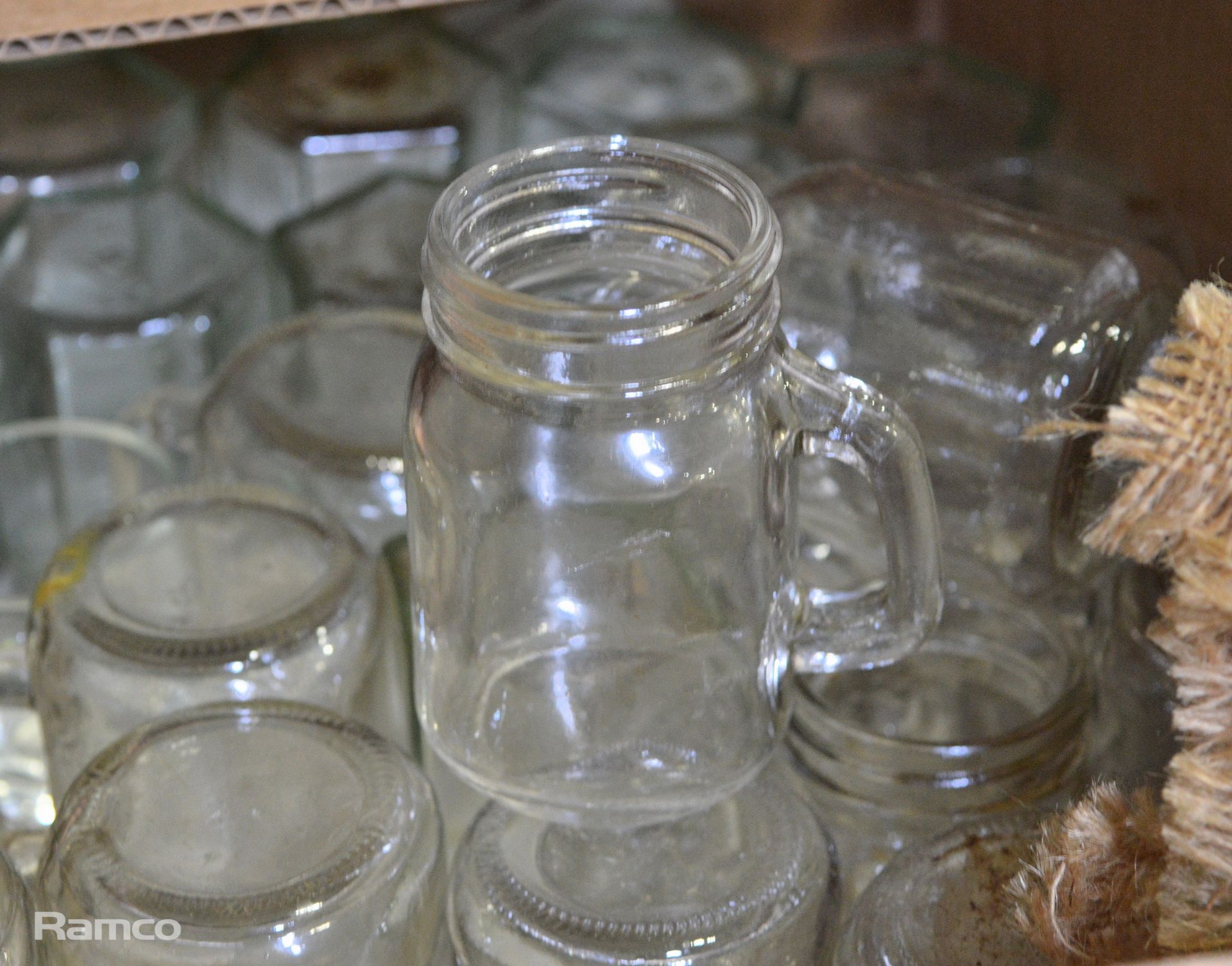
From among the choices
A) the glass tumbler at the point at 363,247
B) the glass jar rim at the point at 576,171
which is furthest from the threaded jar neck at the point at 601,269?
the glass tumbler at the point at 363,247

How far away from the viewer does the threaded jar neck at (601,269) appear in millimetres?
299

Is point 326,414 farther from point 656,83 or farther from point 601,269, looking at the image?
point 656,83

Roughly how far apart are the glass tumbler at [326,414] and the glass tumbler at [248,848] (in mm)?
115

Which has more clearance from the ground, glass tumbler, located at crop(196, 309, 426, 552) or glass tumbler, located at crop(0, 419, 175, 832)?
glass tumbler, located at crop(196, 309, 426, 552)

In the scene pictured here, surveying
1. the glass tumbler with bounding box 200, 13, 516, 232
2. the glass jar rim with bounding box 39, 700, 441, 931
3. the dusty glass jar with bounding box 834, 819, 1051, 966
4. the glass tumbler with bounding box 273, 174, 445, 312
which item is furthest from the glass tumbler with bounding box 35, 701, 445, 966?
the glass tumbler with bounding box 200, 13, 516, 232

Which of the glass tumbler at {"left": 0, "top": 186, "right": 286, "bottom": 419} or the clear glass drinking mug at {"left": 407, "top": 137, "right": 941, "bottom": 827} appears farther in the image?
the glass tumbler at {"left": 0, "top": 186, "right": 286, "bottom": 419}

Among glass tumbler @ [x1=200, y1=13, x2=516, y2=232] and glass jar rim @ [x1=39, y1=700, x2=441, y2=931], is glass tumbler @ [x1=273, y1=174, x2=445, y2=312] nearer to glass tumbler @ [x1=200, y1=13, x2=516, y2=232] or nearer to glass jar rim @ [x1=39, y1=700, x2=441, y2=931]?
glass tumbler @ [x1=200, y1=13, x2=516, y2=232]

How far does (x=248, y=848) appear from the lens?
350 millimetres

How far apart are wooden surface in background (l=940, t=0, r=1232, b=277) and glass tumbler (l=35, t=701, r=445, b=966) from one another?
0.90 feet

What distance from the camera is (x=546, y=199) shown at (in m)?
0.35

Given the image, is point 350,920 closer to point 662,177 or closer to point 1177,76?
point 662,177

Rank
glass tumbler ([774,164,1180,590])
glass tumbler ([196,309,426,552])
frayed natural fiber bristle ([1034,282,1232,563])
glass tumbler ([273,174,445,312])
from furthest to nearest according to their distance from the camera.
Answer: glass tumbler ([273,174,445,312]) < glass tumbler ([196,309,426,552]) < glass tumbler ([774,164,1180,590]) < frayed natural fiber bristle ([1034,282,1232,563])

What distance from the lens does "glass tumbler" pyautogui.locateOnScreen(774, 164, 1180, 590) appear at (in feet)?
1.25

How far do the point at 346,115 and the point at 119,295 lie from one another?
0.45 feet
